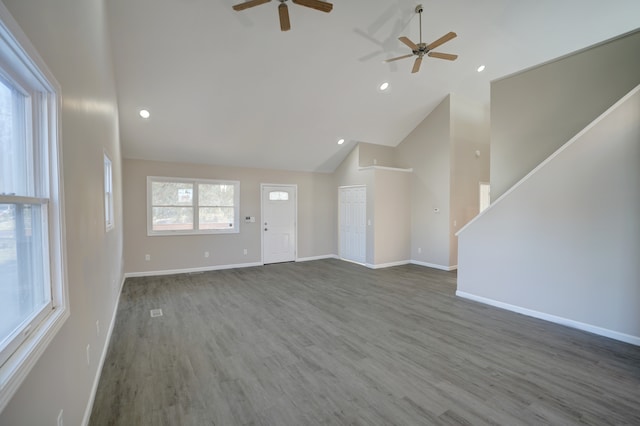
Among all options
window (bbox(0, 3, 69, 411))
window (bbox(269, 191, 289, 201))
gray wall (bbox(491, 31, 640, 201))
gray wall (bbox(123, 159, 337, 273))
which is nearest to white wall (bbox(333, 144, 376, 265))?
gray wall (bbox(123, 159, 337, 273))

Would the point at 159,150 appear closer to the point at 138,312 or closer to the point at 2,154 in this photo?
the point at 138,312

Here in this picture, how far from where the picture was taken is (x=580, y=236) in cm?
356

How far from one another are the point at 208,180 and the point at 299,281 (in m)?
3.17

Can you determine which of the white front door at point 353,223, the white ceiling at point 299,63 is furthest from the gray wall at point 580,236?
the white front door at point 353,223

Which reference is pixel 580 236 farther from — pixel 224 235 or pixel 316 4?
pixel 224 235

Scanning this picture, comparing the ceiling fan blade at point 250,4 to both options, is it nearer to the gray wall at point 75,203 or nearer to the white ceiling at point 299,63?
the white ceiling at point 299,63

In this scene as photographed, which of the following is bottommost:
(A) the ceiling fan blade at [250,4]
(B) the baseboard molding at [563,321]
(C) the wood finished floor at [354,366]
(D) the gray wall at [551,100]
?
(C) the wood finished floor at [354,366]

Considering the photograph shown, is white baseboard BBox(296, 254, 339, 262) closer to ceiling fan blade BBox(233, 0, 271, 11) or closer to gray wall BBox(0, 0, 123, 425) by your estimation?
gray wall BBox(0, 0, 123, 425)

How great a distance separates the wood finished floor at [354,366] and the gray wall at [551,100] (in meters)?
2.68

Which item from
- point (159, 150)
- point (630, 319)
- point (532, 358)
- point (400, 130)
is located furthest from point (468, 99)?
point (159, 150)

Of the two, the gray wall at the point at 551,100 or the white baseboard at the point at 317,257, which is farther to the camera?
the white baseboard at the point at 317,257

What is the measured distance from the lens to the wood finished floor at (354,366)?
2148mm

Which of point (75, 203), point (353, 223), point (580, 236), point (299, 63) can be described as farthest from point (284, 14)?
point (353, 223)

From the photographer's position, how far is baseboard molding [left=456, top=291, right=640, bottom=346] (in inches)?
127
